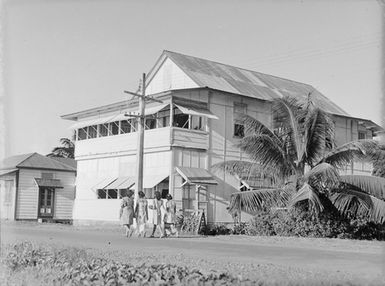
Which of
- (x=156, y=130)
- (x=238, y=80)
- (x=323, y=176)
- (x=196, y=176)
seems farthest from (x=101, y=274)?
(x=238, y=80)

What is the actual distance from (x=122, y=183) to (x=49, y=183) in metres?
9.58

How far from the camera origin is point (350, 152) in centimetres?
2153

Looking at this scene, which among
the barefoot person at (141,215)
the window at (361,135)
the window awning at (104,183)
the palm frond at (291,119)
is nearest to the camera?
the barefoot person at (141,215)

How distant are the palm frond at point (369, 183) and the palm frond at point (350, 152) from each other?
64cm

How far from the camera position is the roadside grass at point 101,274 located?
24.6 feet

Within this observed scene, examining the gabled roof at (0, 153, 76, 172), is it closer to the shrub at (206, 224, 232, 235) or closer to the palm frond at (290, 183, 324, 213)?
the shrub at (206, 224, 232, 235)

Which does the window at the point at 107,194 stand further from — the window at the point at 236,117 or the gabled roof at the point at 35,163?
the window at the point at 236,117

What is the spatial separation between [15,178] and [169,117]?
509 inches

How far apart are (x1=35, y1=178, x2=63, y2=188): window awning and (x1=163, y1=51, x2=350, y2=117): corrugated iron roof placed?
40.0 feet

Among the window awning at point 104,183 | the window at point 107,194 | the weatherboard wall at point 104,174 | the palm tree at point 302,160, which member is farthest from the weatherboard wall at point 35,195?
the palm tree at point 302,160

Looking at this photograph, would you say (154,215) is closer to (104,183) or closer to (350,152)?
(350,152)

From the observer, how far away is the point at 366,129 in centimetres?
3756

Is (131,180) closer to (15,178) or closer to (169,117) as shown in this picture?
(169,117)

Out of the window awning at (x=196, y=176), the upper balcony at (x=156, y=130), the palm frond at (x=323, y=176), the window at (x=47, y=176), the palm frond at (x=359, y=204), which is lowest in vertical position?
the palm frond at (x=359, y=204)
